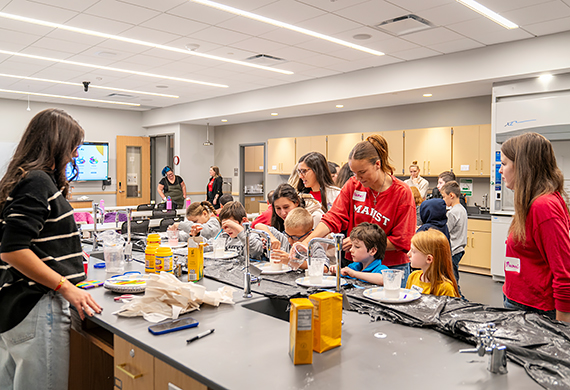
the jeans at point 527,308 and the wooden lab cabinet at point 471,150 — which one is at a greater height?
the wooden lab cabinet at point 471,150

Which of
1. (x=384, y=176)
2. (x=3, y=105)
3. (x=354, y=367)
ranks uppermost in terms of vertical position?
(x=3, y=105)

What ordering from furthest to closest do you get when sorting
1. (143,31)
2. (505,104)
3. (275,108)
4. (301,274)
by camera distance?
(275,108) → (505,104) → (143,31) → (301,274)

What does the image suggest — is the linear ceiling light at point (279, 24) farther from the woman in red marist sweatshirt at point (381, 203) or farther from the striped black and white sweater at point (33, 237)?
the striped black and white sweater at point (33, 237)

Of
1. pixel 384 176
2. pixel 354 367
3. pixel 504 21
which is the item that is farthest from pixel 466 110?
pixel 354 367

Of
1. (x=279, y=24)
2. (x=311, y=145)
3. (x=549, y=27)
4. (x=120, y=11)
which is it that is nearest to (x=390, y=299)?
(x=279, y=24)

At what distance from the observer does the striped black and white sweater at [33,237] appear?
1614 mm

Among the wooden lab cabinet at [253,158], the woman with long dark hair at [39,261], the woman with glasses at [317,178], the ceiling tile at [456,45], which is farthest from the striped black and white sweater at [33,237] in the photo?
the wooden lab cabinet at [253,158]

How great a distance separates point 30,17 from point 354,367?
4837 mm

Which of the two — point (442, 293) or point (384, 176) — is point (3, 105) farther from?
point (442, 293)

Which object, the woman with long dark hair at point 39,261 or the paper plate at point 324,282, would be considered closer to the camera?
the woman with long dark hair at point 39,261

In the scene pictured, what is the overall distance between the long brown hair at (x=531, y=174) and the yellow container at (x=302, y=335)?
1.06 meters

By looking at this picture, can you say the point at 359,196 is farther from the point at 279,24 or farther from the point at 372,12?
the point at 279,24

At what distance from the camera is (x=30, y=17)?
453 cm

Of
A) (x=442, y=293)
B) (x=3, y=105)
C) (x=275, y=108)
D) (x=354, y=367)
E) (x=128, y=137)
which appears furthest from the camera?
(x=128, y=137)
